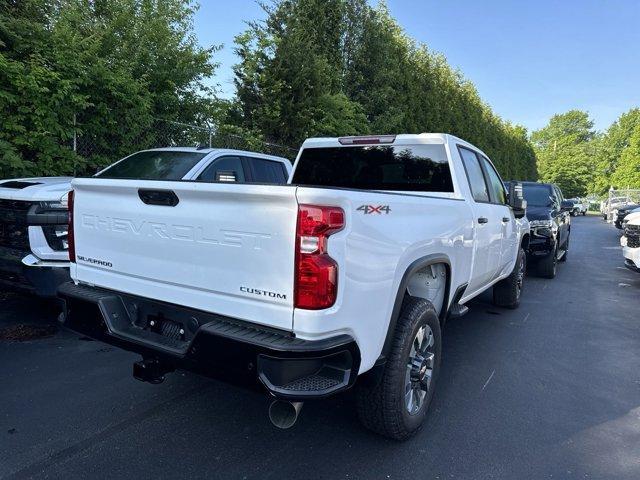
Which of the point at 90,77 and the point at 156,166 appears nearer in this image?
the point at 156,166

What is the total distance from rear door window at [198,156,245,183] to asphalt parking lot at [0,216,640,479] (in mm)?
2376

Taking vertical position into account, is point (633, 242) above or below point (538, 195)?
below

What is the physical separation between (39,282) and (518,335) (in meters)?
5.03

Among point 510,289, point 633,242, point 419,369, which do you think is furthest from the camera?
point 633,242

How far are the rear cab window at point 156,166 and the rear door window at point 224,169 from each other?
17 centimetres

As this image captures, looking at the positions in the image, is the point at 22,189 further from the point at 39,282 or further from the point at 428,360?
the point at 428,360

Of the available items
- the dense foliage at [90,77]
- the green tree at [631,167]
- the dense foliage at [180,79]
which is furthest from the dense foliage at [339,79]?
the green tree at [631,167]

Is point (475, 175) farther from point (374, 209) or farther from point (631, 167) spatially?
point (631, 167)

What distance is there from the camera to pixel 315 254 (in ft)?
6.95

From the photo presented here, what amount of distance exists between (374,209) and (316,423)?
1652 millimetres

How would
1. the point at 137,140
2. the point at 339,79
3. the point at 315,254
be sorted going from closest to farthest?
the point at 315,254 → the point at 137,140 → the point at 339,79

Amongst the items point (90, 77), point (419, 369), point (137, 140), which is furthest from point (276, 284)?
point (137, 140)

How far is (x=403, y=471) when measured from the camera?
265cm

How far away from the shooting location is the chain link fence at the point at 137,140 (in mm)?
7117
